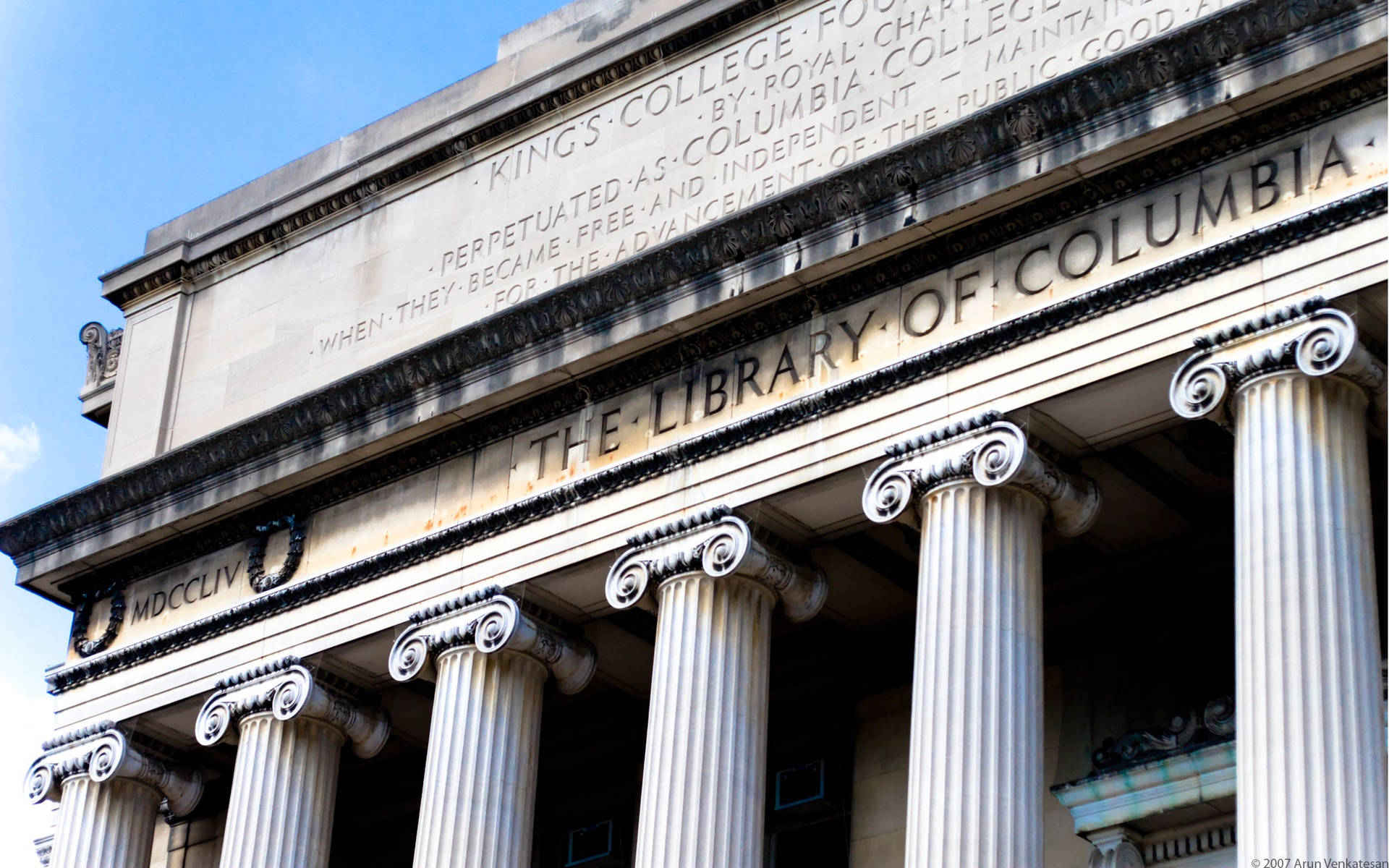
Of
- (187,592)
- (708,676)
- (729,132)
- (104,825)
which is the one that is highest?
(729,132)

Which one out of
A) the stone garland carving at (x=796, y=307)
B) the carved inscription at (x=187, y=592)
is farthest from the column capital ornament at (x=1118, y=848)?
the carved inscription at (x=187, y=592)

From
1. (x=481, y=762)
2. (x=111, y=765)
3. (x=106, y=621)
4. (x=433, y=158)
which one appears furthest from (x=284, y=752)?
(x=433, y=158)

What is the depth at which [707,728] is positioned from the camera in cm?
3127

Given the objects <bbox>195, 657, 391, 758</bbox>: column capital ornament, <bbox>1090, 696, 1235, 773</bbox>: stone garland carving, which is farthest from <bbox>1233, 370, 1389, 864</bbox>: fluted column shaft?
<bbox>195, 657, 391, 758</bbox>: column capital ornament

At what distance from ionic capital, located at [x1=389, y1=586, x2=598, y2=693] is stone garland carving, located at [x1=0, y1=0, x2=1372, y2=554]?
10.7 ft

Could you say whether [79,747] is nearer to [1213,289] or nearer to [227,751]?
[227,751]

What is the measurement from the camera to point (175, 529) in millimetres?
38344

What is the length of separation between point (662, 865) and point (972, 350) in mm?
6973

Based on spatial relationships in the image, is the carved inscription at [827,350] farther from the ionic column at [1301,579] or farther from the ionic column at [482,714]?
the ionic column at [482,714]

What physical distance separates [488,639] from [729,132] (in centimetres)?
771

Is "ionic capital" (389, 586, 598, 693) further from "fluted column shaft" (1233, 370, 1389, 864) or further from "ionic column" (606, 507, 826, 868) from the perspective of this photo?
"fluted column shaft" (1233, 370, 1389, 864)

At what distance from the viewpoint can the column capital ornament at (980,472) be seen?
29.6 m

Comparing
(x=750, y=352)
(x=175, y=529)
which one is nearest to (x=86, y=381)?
(x=175, y=529)

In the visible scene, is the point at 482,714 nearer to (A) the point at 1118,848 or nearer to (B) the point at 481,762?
(B) the point at 481,762
